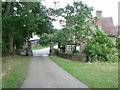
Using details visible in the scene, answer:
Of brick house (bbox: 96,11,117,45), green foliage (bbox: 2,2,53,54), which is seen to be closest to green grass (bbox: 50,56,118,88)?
green foliage (bbox: 2,2,53,54)

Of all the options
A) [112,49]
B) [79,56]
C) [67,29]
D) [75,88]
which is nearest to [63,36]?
[67,29]

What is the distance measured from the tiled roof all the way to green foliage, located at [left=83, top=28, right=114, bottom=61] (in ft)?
70.0

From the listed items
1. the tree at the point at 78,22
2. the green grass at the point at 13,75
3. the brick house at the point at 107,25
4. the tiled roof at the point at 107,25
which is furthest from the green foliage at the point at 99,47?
the tiled roof at the point at 107,25

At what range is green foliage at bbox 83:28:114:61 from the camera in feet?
120

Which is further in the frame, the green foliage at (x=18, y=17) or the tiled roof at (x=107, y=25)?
the tiled roof at (x=107, y=25)

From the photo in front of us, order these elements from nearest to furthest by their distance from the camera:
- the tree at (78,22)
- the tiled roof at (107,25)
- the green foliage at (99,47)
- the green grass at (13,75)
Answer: the green grass at (13,75)
the green foliage at (99,47)
the tree at (78,22)
the tiled roof at (107,25)

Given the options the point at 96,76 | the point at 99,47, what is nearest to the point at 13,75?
the point at 96,76

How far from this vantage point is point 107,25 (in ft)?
206

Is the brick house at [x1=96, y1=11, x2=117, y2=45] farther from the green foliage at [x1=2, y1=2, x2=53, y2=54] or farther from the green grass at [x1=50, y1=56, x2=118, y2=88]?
the green grass at [x1=50, y1=56, x2=118, y2=88]

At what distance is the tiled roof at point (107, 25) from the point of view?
6074cm

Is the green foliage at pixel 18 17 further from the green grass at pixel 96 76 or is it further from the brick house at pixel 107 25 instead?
the brick house at pixel 107 25

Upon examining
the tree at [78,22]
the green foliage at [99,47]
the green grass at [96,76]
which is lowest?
the green grass at [96,76]

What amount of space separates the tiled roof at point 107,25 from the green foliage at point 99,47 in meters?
21.3

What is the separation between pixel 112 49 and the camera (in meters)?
38.1
